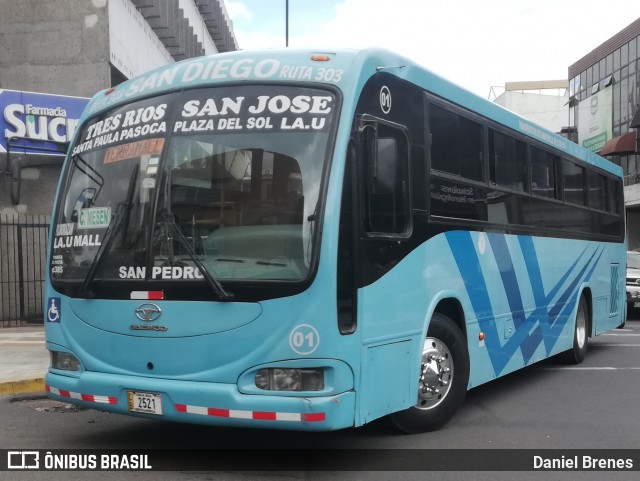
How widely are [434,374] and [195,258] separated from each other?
95.3 inches

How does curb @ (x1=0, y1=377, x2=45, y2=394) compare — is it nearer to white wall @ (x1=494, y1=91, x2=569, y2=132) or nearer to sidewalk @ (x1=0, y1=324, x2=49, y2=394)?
sidewalk @ (x1=0, y1=324, x2=49, y2=394)

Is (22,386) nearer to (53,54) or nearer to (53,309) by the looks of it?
(53,309)

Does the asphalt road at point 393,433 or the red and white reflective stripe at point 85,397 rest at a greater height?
the red and white reflective stripe at point 85,397

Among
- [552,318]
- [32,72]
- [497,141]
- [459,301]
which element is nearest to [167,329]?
[459,301]

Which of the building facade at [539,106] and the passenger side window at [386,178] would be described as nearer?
the passenger side window at [386,178]

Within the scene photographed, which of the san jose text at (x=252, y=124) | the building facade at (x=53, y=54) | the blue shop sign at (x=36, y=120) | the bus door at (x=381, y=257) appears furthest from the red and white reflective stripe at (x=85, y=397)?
the building facade at (x=53, y=54)

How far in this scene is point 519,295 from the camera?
855cm

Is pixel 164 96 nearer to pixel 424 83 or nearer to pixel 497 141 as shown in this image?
pixel 424 83

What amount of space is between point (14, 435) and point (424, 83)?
4570 millimetres

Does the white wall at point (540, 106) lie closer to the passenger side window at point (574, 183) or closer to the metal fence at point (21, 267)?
the metal fence at point (21, 267)

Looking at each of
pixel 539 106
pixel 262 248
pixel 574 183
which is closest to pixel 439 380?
pixel 262 248

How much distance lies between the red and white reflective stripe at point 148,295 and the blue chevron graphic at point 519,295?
8.75ft

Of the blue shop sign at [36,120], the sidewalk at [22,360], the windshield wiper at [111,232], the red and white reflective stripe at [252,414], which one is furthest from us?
the blue shop sign at [36,120]

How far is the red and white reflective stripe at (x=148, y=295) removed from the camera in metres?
5.39
